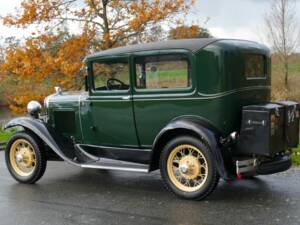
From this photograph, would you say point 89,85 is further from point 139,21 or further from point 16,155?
point 139,21

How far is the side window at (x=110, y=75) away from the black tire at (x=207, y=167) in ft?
3.93

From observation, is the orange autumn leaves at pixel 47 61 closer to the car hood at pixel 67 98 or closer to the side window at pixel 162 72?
the car hood at pixel 67 98

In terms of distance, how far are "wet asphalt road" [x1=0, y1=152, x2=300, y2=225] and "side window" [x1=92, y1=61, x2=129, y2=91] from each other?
1.44 m

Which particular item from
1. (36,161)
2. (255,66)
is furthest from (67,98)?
(255,66)

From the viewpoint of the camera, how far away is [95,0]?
1212 centimetres

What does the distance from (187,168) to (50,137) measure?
2395 mm

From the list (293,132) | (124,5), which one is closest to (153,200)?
(293,132)

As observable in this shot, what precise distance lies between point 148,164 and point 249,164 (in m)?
1.42

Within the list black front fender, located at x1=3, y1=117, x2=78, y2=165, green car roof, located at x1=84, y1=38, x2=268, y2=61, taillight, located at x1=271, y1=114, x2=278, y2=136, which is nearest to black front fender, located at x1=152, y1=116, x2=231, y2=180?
taillight, located at x1=271, y1=114, x2=278, y2=136

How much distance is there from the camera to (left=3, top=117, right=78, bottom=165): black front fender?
7403 millimetres

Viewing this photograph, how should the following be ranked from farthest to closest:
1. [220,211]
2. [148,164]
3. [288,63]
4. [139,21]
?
[288,63], [139,21], [148,164], [220,211]

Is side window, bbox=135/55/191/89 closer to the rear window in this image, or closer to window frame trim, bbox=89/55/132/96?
window frame trim, bbox=89/55/132/96

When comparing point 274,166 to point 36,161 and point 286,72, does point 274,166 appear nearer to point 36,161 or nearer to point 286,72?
point 36,161

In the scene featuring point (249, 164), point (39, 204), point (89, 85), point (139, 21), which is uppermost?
point (139, 21)
